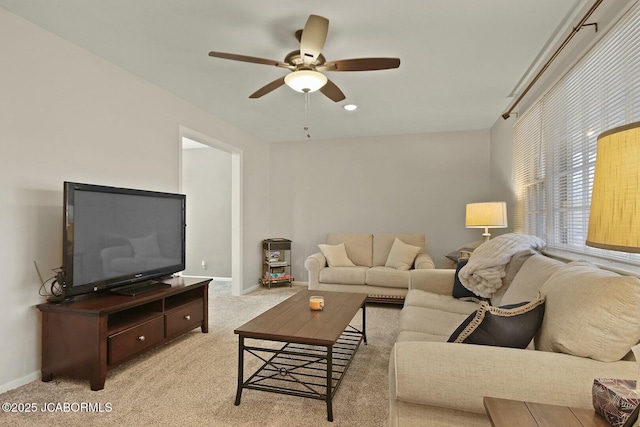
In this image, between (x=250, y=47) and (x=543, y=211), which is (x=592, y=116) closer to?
(x=543, y=211)

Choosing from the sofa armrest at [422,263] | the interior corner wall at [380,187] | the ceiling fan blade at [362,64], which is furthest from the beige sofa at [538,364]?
the interior corner wall at [380,187]

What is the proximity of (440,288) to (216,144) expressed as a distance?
127 inches

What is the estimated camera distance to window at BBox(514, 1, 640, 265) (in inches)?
69.2

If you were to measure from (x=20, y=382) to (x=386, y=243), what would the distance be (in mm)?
4163

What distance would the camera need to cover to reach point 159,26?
2383mm

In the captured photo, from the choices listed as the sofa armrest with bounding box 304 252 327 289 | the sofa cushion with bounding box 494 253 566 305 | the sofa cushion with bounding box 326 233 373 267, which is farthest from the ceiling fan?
the sofa cushion with bounding box 326 233 373 267

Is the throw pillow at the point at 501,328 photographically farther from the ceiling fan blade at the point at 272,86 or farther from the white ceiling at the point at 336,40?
the ceiling fan blade at the point at 272,86

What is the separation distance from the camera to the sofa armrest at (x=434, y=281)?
10.3ft

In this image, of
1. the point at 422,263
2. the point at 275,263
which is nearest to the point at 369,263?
the point at 422,263

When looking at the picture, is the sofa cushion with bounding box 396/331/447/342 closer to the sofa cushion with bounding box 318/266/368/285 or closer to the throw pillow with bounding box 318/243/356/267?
the sofa cushion with bounding box 318/266/368/285

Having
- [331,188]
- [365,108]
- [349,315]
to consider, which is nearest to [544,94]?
[365,108]

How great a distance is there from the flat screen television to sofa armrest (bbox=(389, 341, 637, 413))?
90.1 inches

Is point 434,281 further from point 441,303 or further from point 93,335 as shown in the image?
point 93,335

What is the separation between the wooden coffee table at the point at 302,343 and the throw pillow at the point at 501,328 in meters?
0.78
